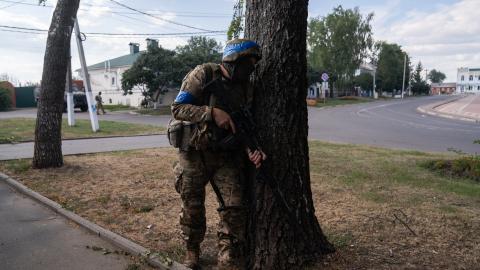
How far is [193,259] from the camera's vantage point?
353 cm

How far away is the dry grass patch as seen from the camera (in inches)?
148

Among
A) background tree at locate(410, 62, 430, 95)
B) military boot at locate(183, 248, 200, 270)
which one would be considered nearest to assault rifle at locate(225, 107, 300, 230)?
military boot at locate(183, 248, 200, 270)

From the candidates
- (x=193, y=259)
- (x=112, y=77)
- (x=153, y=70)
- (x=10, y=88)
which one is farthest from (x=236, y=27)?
(x=112, y=77)

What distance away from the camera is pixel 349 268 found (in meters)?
3.37

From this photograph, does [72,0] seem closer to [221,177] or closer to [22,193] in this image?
[22,193]

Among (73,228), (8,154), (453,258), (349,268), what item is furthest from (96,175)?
(453,258)

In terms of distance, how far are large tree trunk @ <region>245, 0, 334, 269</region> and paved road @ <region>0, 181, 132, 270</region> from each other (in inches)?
55.6

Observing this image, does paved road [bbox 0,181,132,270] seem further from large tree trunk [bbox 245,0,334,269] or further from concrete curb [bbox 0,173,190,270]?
large tree trunk [bbox 245,0,334,269]

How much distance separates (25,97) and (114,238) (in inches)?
1624

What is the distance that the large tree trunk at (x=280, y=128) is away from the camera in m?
3.34

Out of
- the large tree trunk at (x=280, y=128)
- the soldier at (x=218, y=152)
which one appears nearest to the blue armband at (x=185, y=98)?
the soldier at (x=218, y=152)

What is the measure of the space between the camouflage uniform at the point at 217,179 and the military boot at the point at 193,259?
12 cm

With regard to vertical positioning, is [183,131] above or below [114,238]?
above

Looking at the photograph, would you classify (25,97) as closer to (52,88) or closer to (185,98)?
(52,88)
